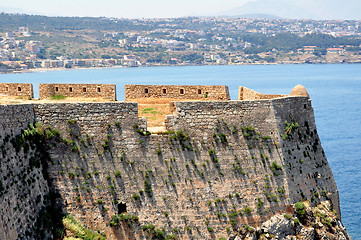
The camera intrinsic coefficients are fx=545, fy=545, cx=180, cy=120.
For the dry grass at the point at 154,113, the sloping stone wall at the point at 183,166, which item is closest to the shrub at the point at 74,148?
the sloping stone wall at the point at 183,166

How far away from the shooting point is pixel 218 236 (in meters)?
22.8

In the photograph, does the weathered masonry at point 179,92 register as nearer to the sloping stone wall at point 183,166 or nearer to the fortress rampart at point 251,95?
the fortress rampart at point 251,95

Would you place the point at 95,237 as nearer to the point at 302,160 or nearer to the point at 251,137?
the point at 251,137

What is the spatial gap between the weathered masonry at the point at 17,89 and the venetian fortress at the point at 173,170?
489 cm

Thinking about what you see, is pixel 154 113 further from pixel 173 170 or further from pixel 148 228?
pixel 148 228

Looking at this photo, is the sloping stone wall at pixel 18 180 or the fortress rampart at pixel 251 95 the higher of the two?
the fortress rampart at pixel 251 95

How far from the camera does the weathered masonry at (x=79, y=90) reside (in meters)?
26.9

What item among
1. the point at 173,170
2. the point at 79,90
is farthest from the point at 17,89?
the point at 173,170

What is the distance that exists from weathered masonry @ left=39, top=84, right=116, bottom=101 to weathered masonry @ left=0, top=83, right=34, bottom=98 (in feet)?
2.05

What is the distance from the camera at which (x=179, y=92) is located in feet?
90.9

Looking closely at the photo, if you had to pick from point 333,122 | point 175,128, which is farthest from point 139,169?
point 333,122

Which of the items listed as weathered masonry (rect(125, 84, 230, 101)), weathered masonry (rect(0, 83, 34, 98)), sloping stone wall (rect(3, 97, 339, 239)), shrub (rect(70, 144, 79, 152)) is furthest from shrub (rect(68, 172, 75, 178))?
weathered masonry (rect(0, 83, 34, 98))

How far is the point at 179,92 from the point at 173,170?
628cm

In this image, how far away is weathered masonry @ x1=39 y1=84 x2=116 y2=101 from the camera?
1059 inches
